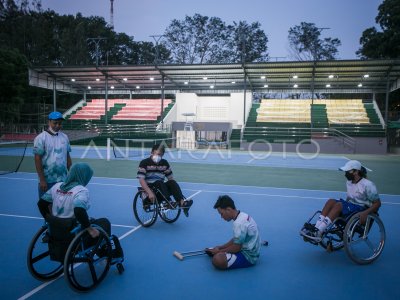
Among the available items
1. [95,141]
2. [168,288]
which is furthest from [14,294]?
[95,141]

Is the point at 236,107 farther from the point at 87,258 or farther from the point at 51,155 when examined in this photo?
the point at 87,258

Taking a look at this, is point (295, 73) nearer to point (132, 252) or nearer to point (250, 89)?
point (250, 89)

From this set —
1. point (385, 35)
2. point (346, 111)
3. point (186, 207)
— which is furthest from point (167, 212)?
point (385, 35)

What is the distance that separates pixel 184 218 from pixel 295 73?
26407mm

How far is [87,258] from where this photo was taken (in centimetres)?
372

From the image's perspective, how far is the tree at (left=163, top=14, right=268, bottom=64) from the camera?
5838 cm

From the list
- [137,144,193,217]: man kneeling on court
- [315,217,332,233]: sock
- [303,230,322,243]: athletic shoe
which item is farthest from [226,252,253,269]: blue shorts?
[137,144,193,217]: man kneeling on court

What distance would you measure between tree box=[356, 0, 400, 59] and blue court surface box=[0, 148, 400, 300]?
40.8m

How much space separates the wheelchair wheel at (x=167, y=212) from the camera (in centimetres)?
630

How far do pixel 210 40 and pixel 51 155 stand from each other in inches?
2225

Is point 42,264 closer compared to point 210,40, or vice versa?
point 42,264

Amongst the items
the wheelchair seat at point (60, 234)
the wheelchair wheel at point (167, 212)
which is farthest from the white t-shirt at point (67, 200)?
the wheelchair wheel at point (167, 212)

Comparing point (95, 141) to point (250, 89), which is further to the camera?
point (250, 89)

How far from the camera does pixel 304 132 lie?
100.0ft
